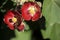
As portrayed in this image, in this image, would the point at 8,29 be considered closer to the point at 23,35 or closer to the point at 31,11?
the point at 23,35

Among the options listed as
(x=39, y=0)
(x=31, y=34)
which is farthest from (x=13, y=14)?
(x=31, y=34)

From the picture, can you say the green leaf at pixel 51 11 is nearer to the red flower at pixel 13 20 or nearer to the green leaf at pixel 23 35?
the red flower at pixel 13 20

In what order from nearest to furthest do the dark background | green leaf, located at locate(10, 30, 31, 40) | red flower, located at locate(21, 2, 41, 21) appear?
red flower, located at locate(21, 2, 41, 21), the dark background, green leaf, located at locate(10, 30, 31, 40)

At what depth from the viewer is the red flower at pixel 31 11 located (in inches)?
32.1

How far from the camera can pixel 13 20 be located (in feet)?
2.80

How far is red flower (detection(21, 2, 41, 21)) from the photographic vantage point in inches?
32.1

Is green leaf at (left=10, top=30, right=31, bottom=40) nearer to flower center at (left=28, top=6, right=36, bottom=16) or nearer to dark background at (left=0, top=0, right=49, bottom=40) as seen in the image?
dark background at (left=0, top=0, right=49, bottom=40)

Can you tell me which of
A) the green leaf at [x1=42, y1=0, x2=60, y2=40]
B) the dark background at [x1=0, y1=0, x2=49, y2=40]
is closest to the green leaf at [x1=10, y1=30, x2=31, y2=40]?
the dark background at [x1=0, y1=0, x2=49, y2=40]

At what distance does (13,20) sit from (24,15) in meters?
0.06

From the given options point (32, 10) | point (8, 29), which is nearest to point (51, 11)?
point (32, 10)

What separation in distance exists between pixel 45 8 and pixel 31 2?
72 millimetres

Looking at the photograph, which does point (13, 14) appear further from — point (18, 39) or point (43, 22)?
point (18, 39)

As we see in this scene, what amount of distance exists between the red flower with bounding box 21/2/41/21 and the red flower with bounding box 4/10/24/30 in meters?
0.03

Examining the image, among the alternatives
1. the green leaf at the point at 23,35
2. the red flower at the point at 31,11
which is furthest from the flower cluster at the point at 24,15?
the green leaf at the point at 23,35
